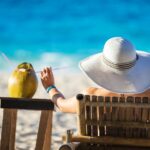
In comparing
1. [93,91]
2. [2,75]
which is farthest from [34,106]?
[2,75]

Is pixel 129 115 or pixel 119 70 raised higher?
pixel 119 70

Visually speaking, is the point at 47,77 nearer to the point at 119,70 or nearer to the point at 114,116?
the point at 119,70

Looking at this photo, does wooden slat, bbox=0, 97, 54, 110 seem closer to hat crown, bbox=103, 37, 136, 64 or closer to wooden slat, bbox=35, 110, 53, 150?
wooden slat, bbox=35, 110, 53, 150

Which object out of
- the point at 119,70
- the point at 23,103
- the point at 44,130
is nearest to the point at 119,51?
the point at 119,70

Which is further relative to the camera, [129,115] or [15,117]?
[15,117]

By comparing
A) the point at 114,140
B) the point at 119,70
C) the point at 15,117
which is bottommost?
the point at 114,140

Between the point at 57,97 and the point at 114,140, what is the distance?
62 cm

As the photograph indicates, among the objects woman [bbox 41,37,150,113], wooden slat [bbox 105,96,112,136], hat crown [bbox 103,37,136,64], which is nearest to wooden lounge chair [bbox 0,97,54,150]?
woman [bbox 41,37,150,113]

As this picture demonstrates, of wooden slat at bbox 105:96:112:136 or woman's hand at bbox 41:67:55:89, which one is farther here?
woman's hand at bbox 41:67:55:89

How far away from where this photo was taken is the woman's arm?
2.85 metres

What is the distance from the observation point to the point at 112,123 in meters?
2.50

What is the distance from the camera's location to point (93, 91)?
277cm

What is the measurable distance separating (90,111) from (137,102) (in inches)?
7.8

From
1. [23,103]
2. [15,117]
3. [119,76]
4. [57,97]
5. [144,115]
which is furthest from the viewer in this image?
[15,117]
